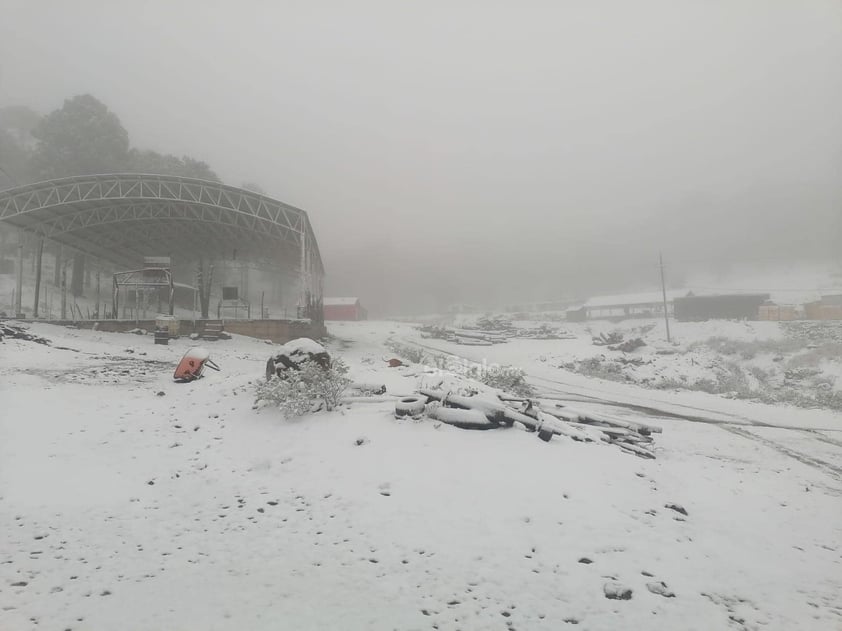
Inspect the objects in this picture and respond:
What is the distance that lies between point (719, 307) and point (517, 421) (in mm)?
39628

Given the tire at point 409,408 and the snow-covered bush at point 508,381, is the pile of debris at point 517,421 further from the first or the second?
the snow-covered bush at point 508,381

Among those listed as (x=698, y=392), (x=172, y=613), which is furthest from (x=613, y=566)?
(x=698, y=392)

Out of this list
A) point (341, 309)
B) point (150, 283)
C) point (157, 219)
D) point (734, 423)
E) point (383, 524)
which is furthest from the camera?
point (341, 309)

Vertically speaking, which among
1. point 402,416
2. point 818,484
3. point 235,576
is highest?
point 402,416

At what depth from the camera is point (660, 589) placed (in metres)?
2.99

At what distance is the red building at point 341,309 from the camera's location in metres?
59.5

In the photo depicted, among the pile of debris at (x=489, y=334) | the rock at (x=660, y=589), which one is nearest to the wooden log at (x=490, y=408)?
the rock at (x=660, y=589)

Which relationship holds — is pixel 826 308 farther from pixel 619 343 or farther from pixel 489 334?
pixel 489 334

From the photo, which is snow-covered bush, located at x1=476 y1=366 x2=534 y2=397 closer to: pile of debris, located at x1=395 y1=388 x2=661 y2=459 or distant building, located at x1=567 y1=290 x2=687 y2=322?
pile of debris, located at x1=395 y1=388 x2=661 y2=459

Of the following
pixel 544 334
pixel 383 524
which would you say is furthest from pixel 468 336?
pixel 383 524

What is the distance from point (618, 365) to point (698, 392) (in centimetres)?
485

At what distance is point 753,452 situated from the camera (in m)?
7.12

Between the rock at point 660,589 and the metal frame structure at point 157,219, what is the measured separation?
24.1 meters

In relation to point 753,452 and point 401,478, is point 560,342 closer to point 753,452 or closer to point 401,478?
point 753,452
